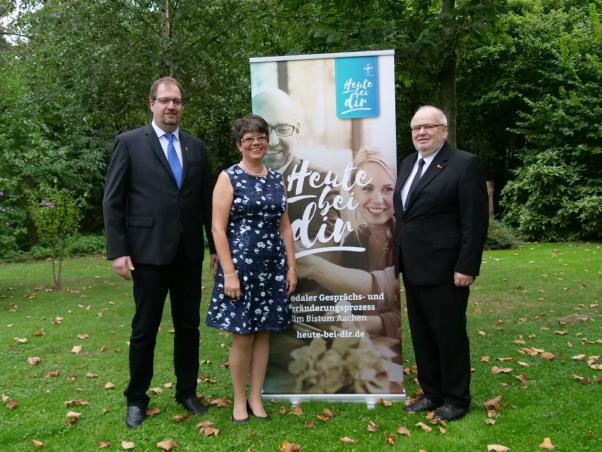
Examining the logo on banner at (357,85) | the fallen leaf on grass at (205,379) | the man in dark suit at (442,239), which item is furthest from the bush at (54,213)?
the man in dark suit at (442,239)

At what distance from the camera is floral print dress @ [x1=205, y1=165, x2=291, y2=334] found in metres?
3.55

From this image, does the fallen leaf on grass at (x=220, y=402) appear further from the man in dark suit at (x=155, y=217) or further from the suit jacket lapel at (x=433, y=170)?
the suit jacket lapel at (x=433, y=170)

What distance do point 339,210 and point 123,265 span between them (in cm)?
145

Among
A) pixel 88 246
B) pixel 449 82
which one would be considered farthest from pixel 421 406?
pixel 88 246

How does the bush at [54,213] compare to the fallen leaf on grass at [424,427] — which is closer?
the fallen leaf on grass at [424,427]

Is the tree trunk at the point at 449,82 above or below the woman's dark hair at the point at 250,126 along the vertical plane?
above

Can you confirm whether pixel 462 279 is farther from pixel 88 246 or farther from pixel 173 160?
pixel 88 246

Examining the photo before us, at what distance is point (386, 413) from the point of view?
391cm

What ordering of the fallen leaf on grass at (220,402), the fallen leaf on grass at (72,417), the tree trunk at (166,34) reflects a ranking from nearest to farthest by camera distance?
the fallen leaf on grass at (72,417), the fallen leaf on grass at (220,402), the tree trunk at (166,34)

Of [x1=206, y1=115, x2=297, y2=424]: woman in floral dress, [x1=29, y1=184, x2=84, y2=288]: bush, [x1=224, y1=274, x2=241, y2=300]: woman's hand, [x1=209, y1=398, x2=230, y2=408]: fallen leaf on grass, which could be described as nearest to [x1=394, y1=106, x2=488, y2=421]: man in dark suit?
[x1=206, y1=115, x2=297, y2=424]: woman in floral dress

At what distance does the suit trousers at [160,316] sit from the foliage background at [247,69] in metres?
2.97

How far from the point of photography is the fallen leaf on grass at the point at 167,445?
135 inches

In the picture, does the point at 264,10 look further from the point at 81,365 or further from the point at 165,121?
the point at 81,365

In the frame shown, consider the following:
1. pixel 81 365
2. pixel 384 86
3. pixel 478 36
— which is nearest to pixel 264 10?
pixel 478 36
